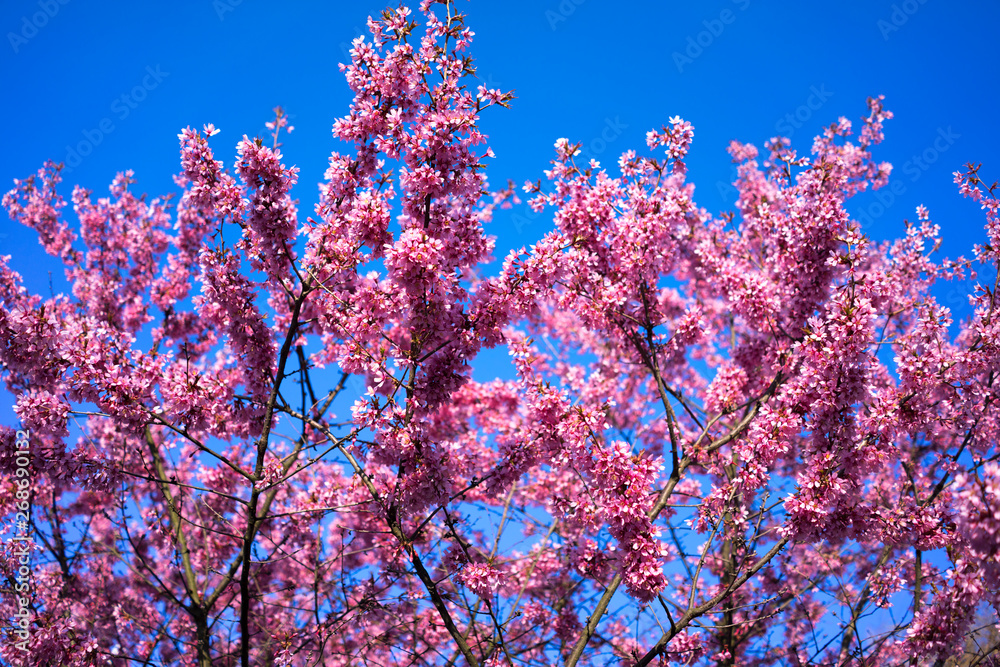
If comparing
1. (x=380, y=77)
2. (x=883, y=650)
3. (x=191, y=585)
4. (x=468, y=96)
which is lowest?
(x=883, y=650)

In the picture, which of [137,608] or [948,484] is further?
[137,608]

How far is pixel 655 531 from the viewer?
16.4 feet

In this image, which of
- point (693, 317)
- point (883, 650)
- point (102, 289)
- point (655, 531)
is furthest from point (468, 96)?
point (883, 650)

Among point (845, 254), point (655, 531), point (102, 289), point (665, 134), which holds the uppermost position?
point (102, 289)

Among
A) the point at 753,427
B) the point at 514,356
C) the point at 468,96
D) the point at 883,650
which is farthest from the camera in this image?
the point at 883,650

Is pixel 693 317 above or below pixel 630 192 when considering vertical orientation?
below

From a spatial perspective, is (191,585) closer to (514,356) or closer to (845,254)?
(514,356)

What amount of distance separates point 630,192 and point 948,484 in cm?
469

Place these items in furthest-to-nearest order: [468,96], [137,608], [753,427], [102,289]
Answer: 1. [137,608]
2. [102,289]
3. [753,427]
4. [468,96]

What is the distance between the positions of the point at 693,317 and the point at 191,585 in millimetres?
7293

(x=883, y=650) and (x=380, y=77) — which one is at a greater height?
(x=380, y=77)

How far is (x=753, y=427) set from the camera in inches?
219

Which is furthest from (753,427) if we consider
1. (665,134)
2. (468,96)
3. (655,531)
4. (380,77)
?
(380,77)

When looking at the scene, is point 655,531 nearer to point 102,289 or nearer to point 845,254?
point 845,254
